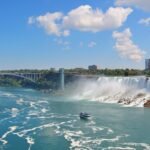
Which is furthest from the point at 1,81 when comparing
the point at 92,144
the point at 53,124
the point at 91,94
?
the point at 92,144

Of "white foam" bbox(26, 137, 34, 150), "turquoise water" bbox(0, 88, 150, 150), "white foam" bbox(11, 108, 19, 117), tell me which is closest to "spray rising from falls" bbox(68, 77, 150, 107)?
"turquoise water" bbox(0, 88, 150, 150)

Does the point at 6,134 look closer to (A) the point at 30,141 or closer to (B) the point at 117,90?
(A) the point at 30,141

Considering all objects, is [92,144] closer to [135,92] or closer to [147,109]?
[147,109]

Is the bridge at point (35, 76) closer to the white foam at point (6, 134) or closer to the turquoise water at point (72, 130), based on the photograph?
the turquoise water at point (72, 130)

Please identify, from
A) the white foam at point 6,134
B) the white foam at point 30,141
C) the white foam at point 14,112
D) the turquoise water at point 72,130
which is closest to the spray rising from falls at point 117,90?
the turquoise water at point 72,130

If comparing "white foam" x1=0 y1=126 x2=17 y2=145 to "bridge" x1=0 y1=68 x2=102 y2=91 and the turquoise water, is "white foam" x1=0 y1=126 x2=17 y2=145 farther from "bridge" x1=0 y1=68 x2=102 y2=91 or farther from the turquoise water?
"bridge" x1=0 y1=68 x2=102 y2=91

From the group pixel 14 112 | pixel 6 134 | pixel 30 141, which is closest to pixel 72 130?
pixel 30 141
